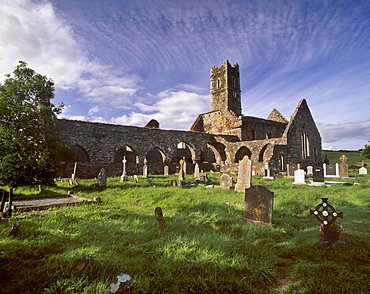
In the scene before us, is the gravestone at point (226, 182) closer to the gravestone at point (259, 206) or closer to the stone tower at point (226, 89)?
the gravestone at point (259, 206)

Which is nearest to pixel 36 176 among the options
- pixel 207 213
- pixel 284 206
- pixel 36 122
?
pixel 36 122

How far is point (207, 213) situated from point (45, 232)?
13.0ft

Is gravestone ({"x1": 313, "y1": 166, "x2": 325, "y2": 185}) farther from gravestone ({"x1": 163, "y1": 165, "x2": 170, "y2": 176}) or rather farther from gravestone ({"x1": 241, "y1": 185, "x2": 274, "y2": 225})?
gravestone ({"x1": 163, "y1": 165, "x2": 170, "y2": 176})

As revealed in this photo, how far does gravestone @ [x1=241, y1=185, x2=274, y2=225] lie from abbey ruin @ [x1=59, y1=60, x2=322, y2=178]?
12.1m

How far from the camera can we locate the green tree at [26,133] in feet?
30.3

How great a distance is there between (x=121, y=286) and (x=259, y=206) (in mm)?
4080

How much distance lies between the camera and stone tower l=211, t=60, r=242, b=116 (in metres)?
32.6

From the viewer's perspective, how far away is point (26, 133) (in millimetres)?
9977

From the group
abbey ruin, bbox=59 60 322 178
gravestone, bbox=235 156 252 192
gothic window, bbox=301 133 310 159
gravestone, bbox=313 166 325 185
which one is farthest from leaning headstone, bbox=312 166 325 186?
gothic window, bbox=301 133 310 159

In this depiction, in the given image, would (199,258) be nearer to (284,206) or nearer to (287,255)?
(287,255)

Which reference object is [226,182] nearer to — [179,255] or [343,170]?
[179,255]

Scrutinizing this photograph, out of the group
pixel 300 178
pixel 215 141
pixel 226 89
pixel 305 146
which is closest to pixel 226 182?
pixel 300 178

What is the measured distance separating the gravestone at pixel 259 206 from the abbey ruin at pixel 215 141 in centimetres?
1211

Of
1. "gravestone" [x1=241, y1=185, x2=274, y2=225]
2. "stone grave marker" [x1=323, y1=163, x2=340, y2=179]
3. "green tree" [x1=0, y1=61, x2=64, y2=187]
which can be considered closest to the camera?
"gravestone" [x1=241, y1=185, x2=274, y2=225]
